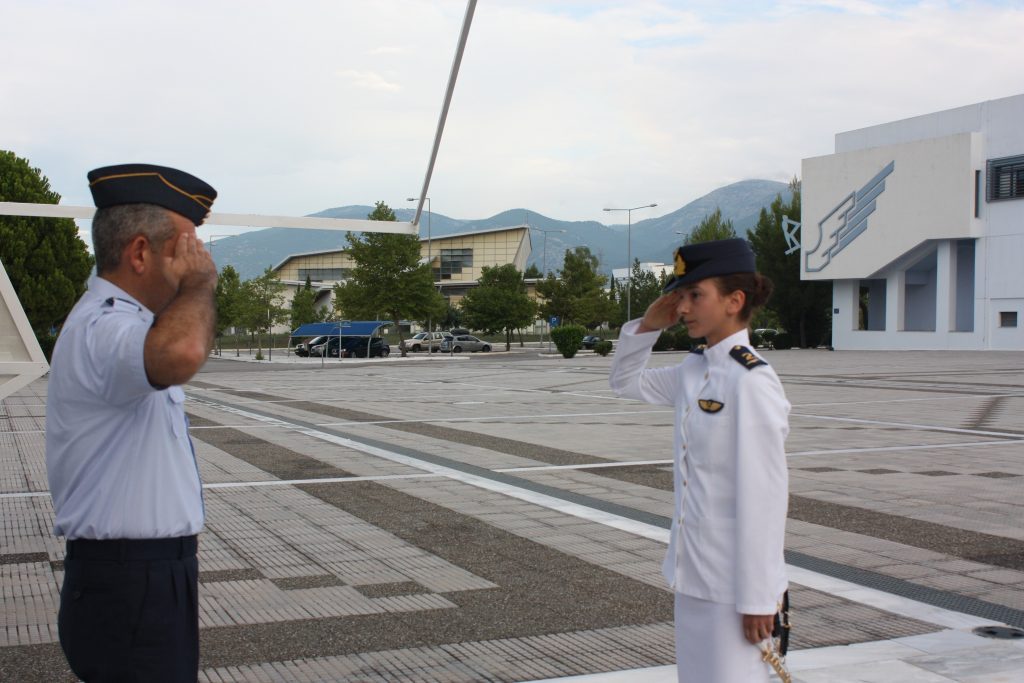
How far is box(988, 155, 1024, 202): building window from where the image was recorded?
4788cm

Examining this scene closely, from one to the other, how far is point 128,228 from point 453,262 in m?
106

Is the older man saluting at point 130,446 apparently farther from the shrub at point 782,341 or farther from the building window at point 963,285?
the shrub at point 782,341

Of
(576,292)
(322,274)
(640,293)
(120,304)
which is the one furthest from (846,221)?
(322,274)

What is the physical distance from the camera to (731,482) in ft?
8.94

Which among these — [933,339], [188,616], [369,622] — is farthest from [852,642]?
[933,339]

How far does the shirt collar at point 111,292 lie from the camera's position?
96.8 inches

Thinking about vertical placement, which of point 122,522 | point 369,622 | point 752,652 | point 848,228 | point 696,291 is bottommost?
point 369,622

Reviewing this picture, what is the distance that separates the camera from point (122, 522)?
2.39 m

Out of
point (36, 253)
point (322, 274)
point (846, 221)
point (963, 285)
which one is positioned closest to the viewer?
point (36, 253)

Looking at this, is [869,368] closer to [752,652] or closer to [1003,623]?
[1003,623]

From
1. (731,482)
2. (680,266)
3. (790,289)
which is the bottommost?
(731,482)

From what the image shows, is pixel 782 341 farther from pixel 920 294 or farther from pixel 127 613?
pixel 127 613

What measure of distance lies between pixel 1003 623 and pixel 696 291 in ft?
11.3

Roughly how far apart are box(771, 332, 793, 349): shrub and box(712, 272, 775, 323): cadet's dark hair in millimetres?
63191
